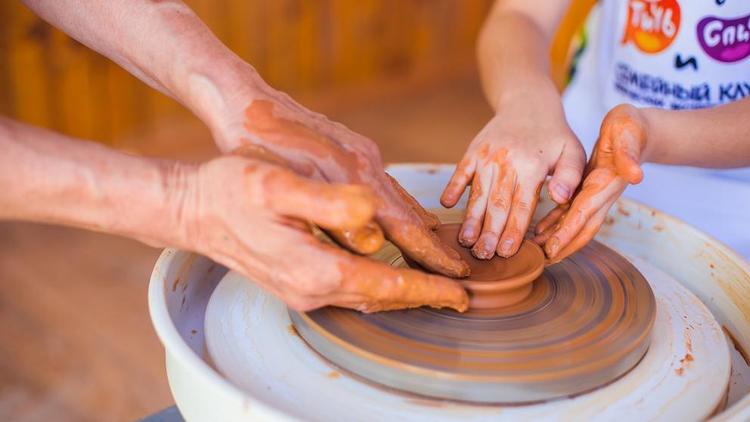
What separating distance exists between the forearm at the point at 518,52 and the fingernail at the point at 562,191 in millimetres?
210

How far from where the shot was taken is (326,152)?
1.01 metres

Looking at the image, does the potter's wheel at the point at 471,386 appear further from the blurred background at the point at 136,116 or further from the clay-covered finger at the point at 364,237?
the blurred background at the point at 136,116

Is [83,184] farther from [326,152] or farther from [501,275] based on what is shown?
[501,275]

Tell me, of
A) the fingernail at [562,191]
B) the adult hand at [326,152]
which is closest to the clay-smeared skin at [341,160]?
the adult hand at [326,152]

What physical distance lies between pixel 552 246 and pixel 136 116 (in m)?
Answer: 2.59

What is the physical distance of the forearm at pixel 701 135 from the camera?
1.28m

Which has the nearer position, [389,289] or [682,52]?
[389,289]

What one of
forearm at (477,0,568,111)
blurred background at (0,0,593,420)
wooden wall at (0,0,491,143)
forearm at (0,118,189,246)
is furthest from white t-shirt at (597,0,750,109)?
wooden wall at (0,0,491,143)

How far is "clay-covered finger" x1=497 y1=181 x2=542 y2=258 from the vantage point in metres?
1.16

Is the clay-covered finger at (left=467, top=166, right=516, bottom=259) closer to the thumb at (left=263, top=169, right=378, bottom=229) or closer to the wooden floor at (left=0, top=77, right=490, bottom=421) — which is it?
the thumb at (left=263, top=169, right=378, bottom=229)

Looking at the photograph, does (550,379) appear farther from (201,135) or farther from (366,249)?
(201,135)

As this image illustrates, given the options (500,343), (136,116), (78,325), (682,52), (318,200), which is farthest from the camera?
(136,116)

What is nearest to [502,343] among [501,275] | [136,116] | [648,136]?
[501,275]

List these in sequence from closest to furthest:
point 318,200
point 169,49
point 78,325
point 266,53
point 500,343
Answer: point 318,200, point 500,343, point 169,49, point 78,325, point 266,53
